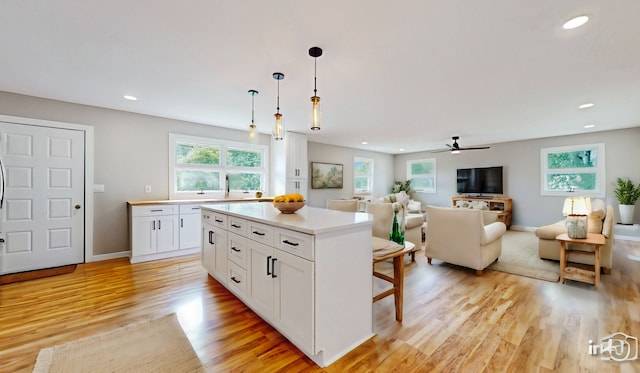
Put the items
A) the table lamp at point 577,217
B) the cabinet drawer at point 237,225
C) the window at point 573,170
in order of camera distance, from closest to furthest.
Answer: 1. the cabinet drawer at point 237,225
2. the table lamp at point 577,217
3. the window at point 573,170

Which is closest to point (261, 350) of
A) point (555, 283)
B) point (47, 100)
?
point (555, 283)

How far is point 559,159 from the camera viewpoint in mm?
6102

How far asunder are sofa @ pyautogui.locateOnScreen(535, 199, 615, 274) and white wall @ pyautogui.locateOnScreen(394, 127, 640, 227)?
7.54 feet

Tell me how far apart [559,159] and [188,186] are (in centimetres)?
841

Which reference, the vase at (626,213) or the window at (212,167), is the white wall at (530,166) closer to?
the vase at (626,213)

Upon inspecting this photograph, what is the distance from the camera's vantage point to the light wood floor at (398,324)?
5.63 ft

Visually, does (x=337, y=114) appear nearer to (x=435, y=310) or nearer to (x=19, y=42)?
(x=435, y=310)

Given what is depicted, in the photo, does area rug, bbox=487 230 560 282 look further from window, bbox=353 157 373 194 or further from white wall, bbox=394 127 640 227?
window, bbox=353 157 373 194

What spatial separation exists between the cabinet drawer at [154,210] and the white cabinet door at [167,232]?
8 cm

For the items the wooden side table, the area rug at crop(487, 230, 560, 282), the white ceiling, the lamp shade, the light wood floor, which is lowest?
the light wood floor

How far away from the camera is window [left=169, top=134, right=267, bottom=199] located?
466 centimetres

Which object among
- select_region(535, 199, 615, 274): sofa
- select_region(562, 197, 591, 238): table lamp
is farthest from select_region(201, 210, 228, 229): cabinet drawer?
select_region(535, 199, 615, 274): sofa

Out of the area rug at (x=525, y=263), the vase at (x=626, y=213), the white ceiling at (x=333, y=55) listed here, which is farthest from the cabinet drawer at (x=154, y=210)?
the vase at (x=626, y=213)

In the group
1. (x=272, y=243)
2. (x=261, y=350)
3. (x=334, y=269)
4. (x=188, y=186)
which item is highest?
(x=188, y=186)
